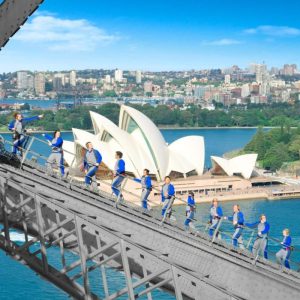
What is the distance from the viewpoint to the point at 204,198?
2458 centimetres

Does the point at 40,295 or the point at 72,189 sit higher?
the point at 72,189

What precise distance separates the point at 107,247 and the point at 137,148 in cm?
2237

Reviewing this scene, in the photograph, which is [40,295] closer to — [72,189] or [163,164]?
[72,189]

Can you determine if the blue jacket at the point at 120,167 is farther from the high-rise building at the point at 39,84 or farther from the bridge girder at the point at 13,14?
the high-rise building at the point at 39,84

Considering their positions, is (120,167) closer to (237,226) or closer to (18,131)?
(18,131)

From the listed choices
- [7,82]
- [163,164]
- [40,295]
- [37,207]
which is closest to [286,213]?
[163,164]

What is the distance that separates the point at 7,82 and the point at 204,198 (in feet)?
365

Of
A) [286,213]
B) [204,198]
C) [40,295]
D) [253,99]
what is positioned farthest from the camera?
[253,99]

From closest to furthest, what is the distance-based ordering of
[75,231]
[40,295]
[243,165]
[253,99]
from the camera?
[75,231]
[40,295]
[243,165]
[253,99]

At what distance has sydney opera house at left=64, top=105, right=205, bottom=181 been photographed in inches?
971

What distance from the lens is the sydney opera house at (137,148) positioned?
24.7 m

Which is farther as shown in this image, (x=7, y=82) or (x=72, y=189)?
(x=7, y=82)

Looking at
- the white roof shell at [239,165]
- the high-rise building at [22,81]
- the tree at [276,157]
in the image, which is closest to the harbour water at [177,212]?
the tree at [276,157]

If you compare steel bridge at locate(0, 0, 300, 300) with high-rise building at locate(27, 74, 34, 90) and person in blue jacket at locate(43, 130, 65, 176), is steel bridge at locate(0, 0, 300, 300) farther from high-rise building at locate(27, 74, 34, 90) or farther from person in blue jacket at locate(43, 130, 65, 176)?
high-rise building at locate(27, 74, 34, 90)
